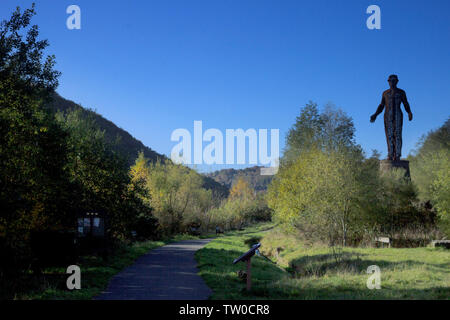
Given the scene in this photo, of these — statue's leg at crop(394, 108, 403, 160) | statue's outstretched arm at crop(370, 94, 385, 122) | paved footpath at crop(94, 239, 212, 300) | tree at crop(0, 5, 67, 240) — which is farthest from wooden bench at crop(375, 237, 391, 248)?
tree at crop(0, 5, 67, 240)

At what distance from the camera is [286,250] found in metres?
25.3

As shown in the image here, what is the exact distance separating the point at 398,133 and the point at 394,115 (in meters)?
1.66

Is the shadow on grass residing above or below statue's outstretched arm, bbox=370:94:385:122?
below

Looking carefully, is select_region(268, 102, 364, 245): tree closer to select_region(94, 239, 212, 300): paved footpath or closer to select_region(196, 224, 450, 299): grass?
select_region(196, 224, 450, 299): grass

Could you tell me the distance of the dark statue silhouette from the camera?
30125 mm

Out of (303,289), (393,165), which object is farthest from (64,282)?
(393,165)

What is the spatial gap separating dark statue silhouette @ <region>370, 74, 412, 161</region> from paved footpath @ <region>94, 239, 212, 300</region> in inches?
908

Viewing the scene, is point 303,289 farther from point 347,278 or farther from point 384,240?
point 384,240

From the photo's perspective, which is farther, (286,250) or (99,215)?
(286,250)

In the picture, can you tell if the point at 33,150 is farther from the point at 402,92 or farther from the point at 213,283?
the point at 402,92

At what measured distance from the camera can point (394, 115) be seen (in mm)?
30375
